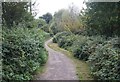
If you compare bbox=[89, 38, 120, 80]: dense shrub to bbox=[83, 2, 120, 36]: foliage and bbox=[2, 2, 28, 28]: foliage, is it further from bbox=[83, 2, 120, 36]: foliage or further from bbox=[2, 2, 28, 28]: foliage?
bbox=[2, 2, 28, 28]: foliage

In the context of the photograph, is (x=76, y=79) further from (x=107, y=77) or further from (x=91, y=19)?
(x=91, y=19)

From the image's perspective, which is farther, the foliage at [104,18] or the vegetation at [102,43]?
the foliage at [104,18]

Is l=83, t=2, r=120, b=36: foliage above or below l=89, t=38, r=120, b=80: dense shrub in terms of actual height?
above

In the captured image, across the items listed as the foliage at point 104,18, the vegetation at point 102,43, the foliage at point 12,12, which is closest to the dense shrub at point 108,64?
the vegetation at point 102,43

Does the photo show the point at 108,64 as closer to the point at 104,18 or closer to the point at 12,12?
the point at 104,18

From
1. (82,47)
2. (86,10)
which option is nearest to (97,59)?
(82,47)

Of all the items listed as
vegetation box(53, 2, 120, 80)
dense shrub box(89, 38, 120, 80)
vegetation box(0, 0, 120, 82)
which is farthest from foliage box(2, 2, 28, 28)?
dense shrub box(89, 38, 120, 80)

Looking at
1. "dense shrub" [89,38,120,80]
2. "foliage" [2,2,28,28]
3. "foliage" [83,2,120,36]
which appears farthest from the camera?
"foliage" [83,2,120,36]

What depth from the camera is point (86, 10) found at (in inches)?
606

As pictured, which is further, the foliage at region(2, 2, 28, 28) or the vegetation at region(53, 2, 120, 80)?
the foliage at region(2, 2, 28, 28)

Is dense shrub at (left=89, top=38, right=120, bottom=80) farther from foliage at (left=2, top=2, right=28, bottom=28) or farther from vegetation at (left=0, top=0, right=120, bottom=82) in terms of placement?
foliage at (left=2, top=2, right=28, bottom=28)

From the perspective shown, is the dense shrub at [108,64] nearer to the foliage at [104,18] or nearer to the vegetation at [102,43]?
the vegetation at [102,43]

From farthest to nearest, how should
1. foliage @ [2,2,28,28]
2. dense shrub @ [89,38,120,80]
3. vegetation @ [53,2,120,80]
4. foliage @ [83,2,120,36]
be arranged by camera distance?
foliage @ [83,2,120,36] < foliage @ [2,2,28,28] < vegetation @ [53,2,120,80] < dense shrub @ [89,38,120,80]

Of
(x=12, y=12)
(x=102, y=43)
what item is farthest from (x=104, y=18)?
(x=12, y=12)
